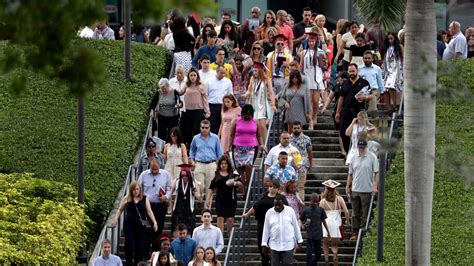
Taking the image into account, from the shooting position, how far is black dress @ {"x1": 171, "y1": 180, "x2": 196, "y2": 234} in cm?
2566

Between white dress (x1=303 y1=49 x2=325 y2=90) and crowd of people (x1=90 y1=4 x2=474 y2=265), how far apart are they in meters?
0.02

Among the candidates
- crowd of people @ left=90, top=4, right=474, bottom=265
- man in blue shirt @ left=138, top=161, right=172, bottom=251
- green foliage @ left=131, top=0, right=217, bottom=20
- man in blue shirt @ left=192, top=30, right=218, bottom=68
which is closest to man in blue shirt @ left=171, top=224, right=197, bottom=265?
crowd of people @ left=90, top=4, right=474, bottom=265

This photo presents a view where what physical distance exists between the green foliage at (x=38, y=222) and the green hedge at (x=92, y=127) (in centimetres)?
83

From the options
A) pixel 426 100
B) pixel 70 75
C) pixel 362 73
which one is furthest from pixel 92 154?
pixel 70 75

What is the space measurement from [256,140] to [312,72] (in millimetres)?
2927

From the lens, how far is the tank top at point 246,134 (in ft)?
88.7

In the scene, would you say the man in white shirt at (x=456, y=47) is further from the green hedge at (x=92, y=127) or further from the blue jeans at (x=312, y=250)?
the blue jeans at (x=312, y=250)

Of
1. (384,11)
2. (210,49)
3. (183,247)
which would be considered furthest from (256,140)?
(384,11)

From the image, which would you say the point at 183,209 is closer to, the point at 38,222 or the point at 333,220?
the point at 333,220

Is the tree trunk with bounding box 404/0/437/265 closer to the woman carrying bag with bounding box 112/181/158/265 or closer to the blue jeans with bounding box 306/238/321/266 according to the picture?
the blue jeans with bounding box 306/238/321/266

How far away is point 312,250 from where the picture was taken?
24.9 metres

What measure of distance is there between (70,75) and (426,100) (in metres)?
9.54

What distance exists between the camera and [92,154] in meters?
29.0

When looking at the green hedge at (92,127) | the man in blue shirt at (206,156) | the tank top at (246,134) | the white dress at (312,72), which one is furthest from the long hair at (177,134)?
the white dress at (312,72)
